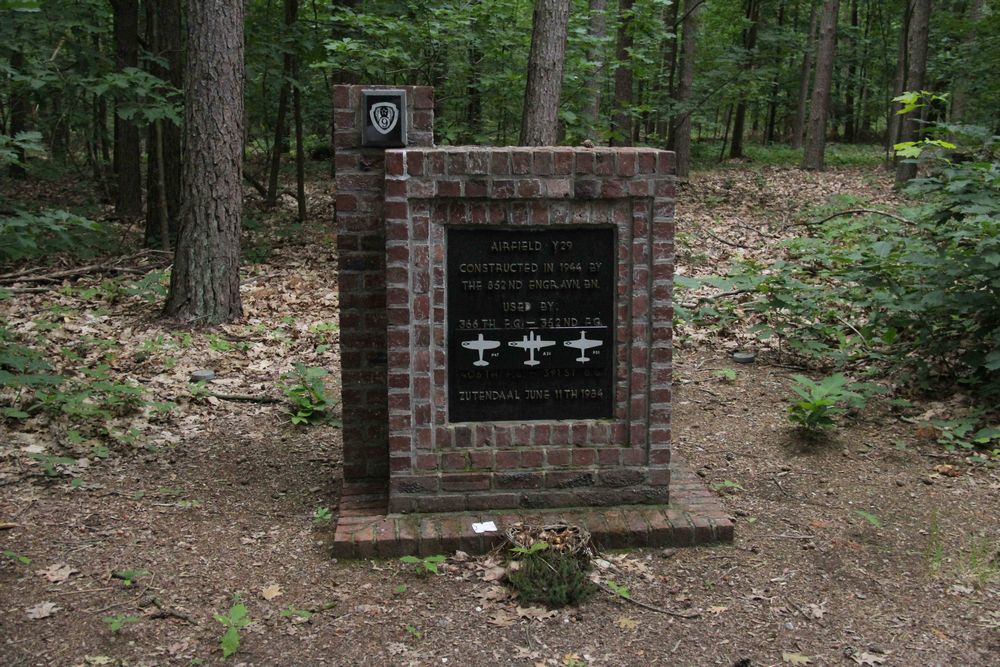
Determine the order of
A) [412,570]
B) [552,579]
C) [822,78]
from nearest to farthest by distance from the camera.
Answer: [552,579] < [412,570] < [822,78]

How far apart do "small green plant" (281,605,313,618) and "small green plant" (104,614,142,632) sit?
591mm

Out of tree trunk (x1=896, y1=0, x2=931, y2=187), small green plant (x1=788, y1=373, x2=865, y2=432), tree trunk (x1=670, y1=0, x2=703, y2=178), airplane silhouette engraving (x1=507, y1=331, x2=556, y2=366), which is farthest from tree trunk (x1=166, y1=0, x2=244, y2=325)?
tree trunk (x1=896, y1=0, x2=931, y2=187)


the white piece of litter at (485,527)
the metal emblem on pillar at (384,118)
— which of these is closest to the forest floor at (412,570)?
the white piece of litter at (485,527)

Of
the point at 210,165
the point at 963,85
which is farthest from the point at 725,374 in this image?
the point at 963,85

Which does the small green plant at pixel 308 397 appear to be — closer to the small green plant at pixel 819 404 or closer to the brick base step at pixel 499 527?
the brick base step at pixel 499 527

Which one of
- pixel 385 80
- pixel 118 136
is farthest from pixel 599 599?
pixel 118 136

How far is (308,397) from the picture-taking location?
6105mm

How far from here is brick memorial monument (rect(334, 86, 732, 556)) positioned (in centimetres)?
396

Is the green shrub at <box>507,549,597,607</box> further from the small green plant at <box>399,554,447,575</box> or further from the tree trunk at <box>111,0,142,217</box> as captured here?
the tree trunk at <box>111,0,142,217</box>

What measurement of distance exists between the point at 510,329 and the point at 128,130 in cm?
1108

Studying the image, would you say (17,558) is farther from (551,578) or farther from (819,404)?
(819,404)

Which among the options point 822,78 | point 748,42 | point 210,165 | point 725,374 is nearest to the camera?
point 725,374

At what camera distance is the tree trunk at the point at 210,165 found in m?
7.80

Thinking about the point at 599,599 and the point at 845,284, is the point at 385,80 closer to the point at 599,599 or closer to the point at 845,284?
the point at 845,284
